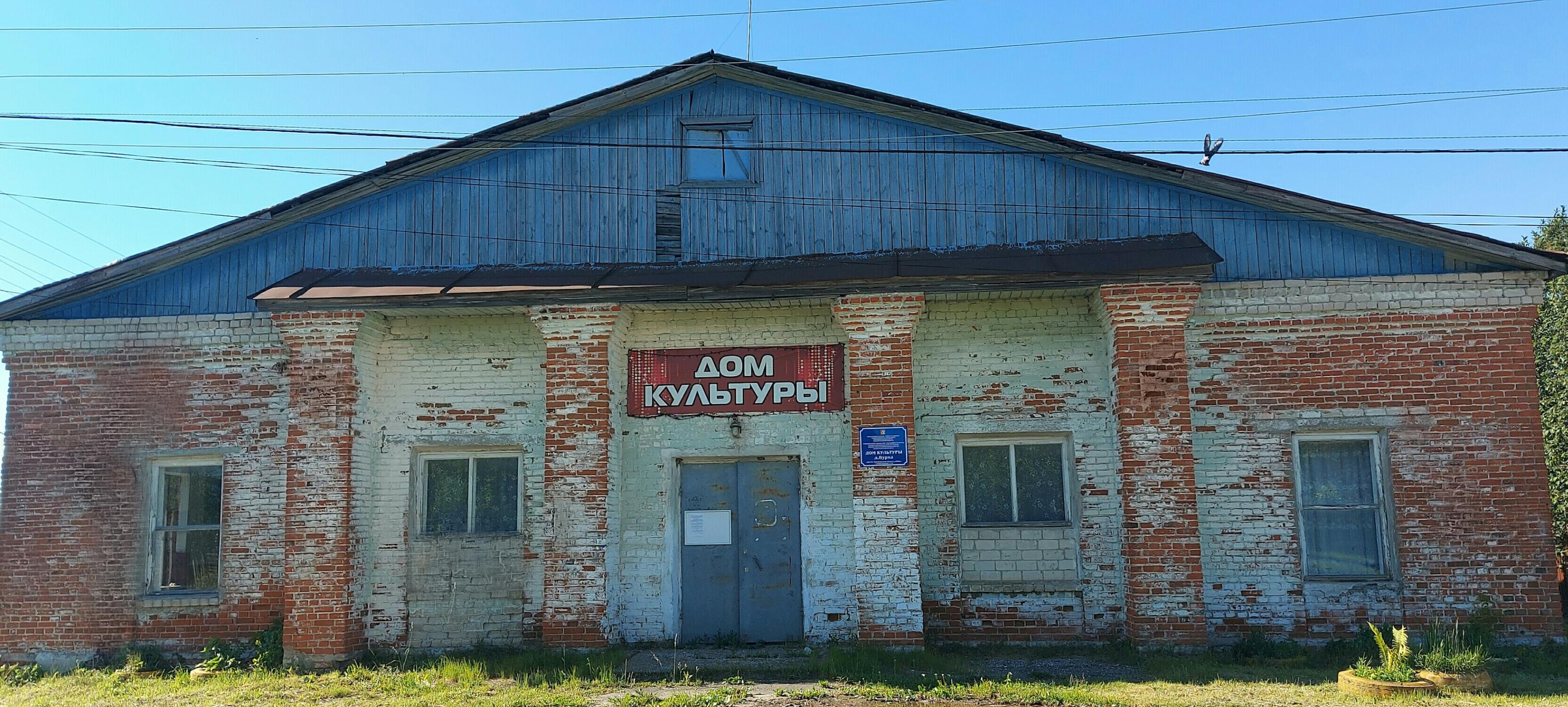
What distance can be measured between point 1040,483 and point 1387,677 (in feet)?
11.9

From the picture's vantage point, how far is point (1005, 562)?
37.0 ft

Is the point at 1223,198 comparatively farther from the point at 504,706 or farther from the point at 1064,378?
the point at 504,706

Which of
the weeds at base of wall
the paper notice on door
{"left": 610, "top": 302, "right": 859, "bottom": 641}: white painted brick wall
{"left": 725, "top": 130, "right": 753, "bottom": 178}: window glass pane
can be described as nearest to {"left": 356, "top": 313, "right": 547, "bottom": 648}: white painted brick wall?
{"left": 610, "top": 302, "right": 859, "bottom": 641}: white painted brick wall

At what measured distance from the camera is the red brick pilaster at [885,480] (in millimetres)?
10633

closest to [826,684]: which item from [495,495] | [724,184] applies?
[495,495]

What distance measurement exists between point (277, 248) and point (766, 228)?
552 centimetres

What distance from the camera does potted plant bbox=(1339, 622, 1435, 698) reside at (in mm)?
8773

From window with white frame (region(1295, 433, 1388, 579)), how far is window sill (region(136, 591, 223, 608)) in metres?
11.4

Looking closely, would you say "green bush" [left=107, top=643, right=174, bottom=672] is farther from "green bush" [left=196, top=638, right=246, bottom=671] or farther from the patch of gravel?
the patch of gravel

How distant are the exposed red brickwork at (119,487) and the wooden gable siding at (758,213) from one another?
2.28 ft

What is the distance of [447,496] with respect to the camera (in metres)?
12.0

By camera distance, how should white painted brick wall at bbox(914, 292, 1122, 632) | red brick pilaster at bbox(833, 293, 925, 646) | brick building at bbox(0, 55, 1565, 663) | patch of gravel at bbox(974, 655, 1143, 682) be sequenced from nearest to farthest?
patch of gravel at bbox(974, 655, 1143, 682) → red brick pilaster at bbox(833, 293, 925, 646) → brick building at bbox(0, 55, 1565, 663) → white painted brick wall at bbox(914, 292, 1122, 632)

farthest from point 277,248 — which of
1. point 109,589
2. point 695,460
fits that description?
point 695,460

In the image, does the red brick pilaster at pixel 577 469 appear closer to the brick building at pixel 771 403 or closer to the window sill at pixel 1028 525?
the brick building at pixel 771 403
